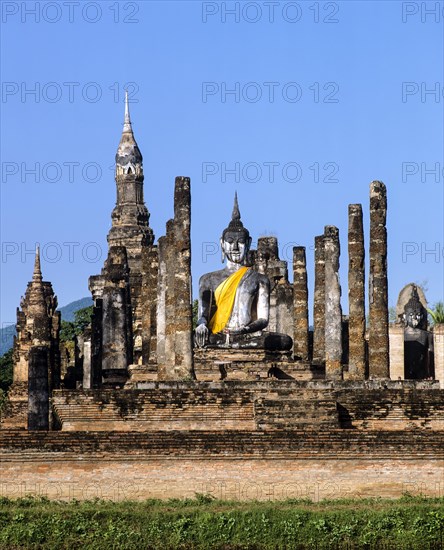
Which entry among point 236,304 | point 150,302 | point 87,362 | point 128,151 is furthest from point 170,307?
point 128,151

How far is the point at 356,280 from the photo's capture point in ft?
98.0

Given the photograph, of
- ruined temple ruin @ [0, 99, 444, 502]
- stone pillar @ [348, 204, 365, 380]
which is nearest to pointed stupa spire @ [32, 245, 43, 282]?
ruined temple ruin @ [0, 99, 444, 502]

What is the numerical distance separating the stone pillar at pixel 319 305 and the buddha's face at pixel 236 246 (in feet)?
6.26

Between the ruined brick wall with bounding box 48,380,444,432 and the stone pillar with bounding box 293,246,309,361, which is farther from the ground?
the stone pillar with bounding box 293,246,309,361

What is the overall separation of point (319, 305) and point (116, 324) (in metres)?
4.09

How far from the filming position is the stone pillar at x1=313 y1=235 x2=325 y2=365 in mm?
33594

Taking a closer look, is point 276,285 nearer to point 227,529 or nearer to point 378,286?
point 378,286

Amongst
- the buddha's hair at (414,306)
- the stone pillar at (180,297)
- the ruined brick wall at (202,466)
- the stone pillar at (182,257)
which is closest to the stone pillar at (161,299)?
the stone pillar at (180,297)

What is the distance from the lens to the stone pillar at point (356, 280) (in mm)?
29688

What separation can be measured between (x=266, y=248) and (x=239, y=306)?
5660mm

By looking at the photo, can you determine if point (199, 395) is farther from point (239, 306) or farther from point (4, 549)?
point (239, 306)

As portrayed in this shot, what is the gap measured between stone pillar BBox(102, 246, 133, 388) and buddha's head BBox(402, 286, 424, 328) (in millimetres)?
7139

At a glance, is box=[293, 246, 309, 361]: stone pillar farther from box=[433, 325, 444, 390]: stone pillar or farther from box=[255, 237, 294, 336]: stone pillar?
box=[433, 325, 444, 390]: stone pillar

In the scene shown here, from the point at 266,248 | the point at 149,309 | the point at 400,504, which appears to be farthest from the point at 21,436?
the point at 266,248
